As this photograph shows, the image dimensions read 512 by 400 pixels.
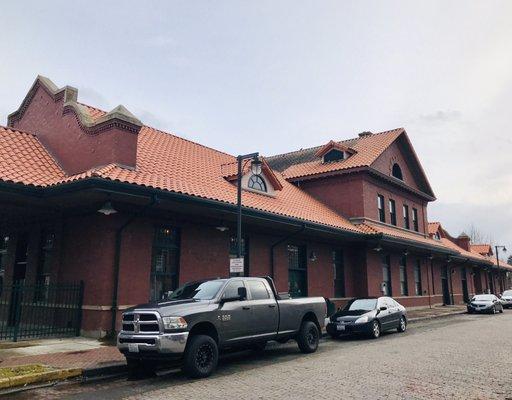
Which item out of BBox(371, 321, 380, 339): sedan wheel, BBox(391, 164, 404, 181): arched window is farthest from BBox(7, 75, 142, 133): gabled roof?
BBox(391, 164, 404, 181): arched window

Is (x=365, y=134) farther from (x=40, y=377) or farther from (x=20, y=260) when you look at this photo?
(x=40, y=377)

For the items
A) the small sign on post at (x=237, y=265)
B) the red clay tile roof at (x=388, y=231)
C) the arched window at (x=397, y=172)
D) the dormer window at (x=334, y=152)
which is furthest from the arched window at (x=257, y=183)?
the arched window at (x=397, y=172)

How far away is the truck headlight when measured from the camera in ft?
27.9

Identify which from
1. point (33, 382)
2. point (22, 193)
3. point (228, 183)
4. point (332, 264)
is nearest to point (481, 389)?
point (33, 382)

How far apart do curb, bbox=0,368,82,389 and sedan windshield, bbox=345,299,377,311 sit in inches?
402

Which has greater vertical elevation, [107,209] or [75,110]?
[75,110]

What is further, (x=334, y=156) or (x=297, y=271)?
(x=334, y=156)

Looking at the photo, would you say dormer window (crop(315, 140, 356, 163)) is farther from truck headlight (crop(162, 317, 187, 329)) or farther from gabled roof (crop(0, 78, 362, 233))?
truck headlight (crop(162, 317, 187, 329))

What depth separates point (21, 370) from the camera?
830cm

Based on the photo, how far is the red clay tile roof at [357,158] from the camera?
26828 mm

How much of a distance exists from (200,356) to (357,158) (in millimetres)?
20684

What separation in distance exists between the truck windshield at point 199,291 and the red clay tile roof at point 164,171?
134 inches

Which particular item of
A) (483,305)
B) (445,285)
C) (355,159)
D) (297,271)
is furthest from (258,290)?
(445,285)

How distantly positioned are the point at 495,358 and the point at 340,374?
4625mm
